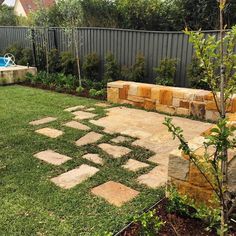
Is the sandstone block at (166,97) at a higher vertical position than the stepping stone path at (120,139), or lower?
higher

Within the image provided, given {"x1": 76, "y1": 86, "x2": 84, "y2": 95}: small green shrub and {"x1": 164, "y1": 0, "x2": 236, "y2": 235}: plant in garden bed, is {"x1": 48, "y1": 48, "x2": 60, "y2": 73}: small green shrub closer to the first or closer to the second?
{"x1": 76, "y1": 86, "x2": 84, "y2": 95}: small green shrub

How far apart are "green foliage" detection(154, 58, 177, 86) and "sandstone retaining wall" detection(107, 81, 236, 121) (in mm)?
614

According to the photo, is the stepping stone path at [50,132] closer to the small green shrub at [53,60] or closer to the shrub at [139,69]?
the shrub at [139,69]

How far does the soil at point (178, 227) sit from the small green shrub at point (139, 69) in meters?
4.57

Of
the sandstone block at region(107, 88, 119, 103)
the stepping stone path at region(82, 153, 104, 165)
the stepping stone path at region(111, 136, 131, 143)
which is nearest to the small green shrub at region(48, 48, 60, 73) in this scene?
the sandstone block at region(107, 88, 119, 103)

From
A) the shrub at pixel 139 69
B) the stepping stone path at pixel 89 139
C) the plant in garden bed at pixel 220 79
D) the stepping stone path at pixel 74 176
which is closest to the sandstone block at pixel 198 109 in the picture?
the stepping stone path at pixel 89 139

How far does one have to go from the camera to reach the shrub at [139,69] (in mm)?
6609

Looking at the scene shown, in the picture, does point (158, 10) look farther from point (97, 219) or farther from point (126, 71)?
point (97, 219)

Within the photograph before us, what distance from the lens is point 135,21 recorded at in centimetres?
777

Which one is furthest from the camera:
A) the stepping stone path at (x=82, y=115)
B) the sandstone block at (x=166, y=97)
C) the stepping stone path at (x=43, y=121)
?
Answer: the sandstone block at (x=166, y=97)

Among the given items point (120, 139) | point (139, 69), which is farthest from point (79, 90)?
point (120, 139)

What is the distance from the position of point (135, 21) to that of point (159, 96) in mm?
3180

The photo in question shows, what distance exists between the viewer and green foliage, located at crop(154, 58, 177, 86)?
610cm

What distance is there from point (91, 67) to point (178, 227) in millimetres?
5858
